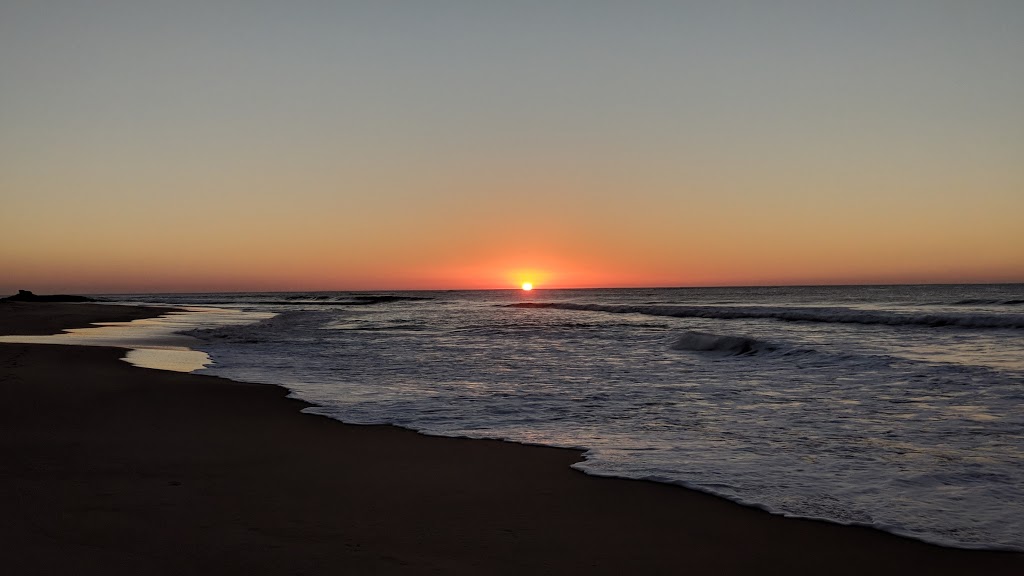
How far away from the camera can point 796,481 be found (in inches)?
238

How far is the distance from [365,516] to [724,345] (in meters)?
16.6

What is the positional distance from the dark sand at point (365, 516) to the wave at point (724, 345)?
13.3 meters

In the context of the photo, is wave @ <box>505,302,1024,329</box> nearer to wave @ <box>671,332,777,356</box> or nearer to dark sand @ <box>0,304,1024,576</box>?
wave @ <box>671,332,777,356</box>

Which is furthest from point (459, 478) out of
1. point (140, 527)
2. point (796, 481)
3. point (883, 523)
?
point (883, 523)

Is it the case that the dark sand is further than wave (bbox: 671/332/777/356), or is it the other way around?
wave (bbox: 671/332/777/356)

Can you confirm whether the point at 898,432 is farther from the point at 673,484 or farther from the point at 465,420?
the point at 465,420

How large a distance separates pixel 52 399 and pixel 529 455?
26.2 ft

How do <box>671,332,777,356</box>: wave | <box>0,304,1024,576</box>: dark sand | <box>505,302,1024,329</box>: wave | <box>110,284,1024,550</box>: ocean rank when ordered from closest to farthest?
1. <box>0,304,1024,576</box>: dark sand
2. <box>110,284,1024,550</box>: ocean
3. <box>671,332,777,356</box>: wave
4. <box>505,302,1024,329</box>: wave

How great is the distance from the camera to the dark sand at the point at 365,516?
419 centimetres

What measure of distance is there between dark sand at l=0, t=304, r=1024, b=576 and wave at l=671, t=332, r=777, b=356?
43.5ft

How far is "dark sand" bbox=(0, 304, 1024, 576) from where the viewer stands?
4.19 metres

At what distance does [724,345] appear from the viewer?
783 inches

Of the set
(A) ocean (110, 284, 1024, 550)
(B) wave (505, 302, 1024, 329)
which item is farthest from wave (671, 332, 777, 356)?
(B) wave (505, 302, 1024, 329)

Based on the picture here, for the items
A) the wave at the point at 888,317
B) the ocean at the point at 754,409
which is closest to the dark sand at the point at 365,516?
the ocean at the point at 754,409
